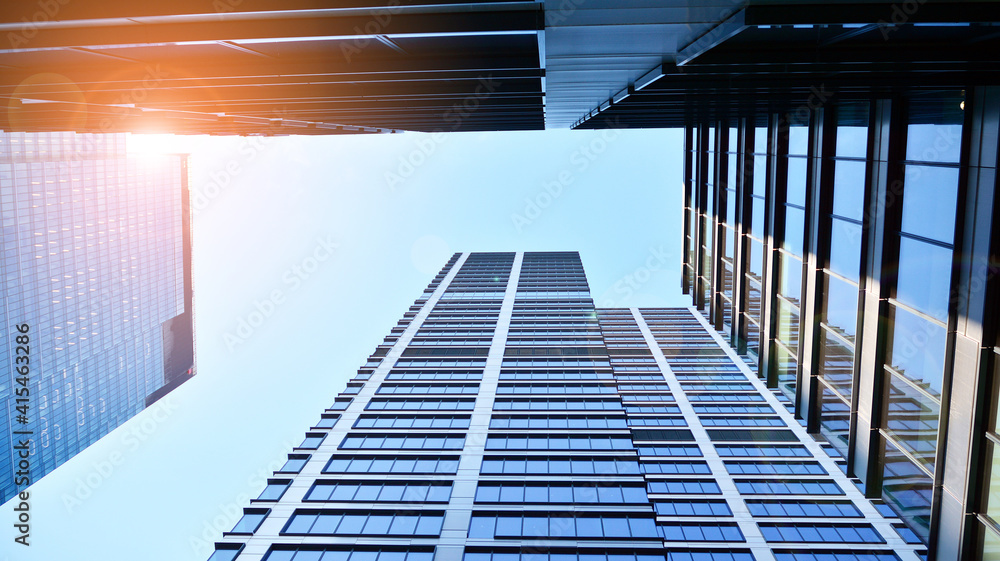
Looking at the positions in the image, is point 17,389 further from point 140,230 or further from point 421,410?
point 421,410

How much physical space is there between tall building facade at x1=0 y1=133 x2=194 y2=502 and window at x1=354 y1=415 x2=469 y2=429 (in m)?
55.4

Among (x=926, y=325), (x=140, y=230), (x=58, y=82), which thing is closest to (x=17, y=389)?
(x=140, y=230)

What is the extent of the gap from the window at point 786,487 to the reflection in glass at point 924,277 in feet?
106

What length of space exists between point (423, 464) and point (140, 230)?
266ft

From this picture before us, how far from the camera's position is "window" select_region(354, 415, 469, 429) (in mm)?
38844

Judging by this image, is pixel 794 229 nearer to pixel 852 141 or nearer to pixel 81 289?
pixel 852 141

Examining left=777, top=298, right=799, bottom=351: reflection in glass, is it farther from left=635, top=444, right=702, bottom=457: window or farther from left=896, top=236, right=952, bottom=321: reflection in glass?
left=635, top=444, right=702, bottom=457: window

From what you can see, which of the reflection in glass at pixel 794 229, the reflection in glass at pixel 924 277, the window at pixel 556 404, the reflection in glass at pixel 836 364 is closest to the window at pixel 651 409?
the window at pixel 556 404

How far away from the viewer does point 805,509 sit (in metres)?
37.7

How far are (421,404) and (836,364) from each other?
32204 mm

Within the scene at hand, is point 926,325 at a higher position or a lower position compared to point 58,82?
lower

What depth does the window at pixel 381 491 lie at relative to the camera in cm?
2998

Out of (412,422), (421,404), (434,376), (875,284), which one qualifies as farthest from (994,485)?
(434,376)

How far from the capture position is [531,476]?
104ft
